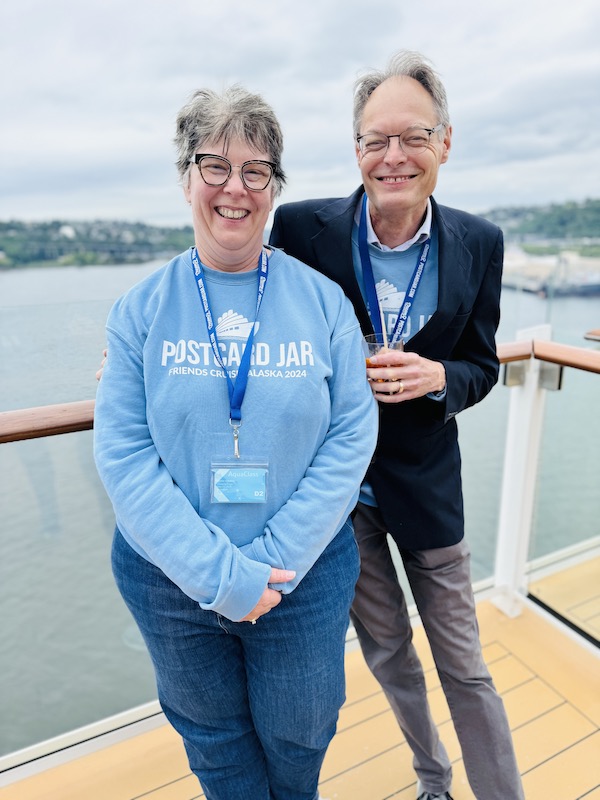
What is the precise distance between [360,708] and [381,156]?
73.4 inches

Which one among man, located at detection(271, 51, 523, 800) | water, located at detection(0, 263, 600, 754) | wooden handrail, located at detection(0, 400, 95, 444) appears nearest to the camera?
man, located at detection(271, 51, 523, 800)

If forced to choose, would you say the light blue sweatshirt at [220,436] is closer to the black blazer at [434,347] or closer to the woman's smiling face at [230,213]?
Answer: the woman's smiling face at [230,213]

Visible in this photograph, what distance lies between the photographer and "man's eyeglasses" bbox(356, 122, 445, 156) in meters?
1.17

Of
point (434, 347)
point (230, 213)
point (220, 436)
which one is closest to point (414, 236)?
point (434, 347)

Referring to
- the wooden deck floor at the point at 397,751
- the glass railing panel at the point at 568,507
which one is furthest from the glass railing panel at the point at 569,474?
→ the wooden deck floor at the point at 397,751

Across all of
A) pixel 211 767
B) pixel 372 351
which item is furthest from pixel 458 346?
pixel 211 767

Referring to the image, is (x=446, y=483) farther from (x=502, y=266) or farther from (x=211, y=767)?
(x=211, y=767)

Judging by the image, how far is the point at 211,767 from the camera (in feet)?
3.87

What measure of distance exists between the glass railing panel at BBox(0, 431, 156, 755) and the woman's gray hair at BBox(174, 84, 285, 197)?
1.08 metres

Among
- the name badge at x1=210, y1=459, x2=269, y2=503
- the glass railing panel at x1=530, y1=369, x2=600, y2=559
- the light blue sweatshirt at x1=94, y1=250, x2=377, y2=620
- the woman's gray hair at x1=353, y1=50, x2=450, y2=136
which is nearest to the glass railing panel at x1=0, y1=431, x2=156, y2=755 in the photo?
the light blue sweatshirt at x1=94, y1=250, x2=377, y2=620

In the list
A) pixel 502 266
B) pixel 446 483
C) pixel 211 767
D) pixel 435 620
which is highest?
pixel 502 266

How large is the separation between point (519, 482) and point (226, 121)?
6.31ft

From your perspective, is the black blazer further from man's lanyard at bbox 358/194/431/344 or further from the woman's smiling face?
the woman's smiling face

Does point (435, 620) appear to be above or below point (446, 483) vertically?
below
